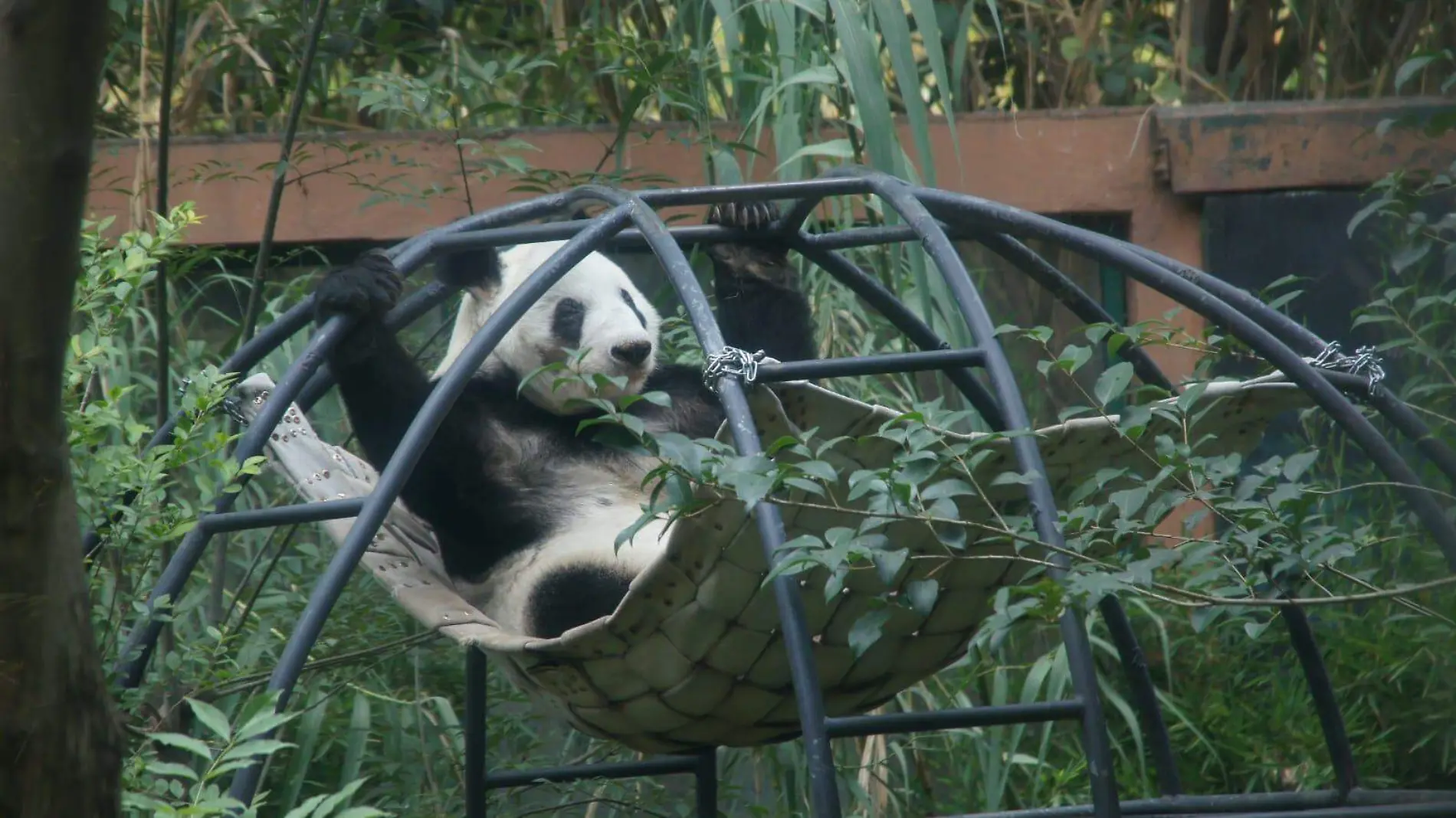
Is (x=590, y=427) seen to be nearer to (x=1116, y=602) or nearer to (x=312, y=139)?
(x=1116, y=602)

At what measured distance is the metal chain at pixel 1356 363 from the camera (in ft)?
6.95

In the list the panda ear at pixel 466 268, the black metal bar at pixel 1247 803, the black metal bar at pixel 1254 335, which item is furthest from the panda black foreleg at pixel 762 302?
the black metal bar at pixel 1247 803

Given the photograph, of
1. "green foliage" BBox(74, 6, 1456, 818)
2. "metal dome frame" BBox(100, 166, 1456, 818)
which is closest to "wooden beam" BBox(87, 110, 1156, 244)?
"green foliage" BBox(74, 6, 1456, 818)

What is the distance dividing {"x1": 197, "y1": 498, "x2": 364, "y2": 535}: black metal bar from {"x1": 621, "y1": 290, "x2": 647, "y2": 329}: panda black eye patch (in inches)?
39.5

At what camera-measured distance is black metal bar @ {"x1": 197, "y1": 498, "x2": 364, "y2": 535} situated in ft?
6.48

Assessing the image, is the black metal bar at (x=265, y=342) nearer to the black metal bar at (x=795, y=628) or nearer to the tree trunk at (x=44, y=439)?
the black metal bar at (x=795, y=628)

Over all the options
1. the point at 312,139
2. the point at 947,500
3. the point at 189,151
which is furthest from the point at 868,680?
the point at 189,151

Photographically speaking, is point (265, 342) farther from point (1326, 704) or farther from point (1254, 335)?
point (1326, 704)

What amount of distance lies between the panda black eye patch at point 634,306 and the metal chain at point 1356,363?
1.25m

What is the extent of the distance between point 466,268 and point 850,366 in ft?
3.62

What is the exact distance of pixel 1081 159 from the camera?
13.2ft

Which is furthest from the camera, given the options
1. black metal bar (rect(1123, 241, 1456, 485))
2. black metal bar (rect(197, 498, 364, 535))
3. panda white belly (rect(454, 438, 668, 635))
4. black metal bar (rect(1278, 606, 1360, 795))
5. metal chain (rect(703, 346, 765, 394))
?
panda white belly (rect(454, 438, 668, 635))

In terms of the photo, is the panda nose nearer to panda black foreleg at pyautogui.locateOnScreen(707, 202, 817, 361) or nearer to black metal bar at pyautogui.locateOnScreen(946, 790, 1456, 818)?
panda black foreleg at pyautogui.locateOnScreen(707, 202, 817, 361)

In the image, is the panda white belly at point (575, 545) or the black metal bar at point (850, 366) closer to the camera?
the black metal bar at point (850, 366)
